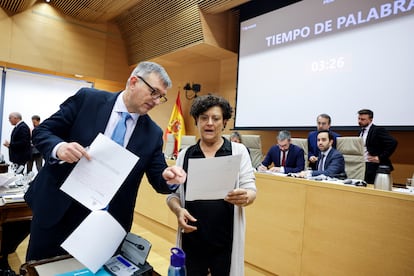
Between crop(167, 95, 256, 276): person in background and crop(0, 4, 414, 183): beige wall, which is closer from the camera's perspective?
crop(167, 95, 256, 276): person in background

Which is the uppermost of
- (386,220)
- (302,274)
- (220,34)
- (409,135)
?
(220,34)

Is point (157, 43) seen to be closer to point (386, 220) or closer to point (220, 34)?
point (220, 34)

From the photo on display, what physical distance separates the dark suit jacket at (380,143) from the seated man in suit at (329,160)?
0.65 meters

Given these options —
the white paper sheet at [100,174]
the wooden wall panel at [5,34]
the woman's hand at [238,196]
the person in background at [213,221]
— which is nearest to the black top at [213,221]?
the person in background at [213,221]

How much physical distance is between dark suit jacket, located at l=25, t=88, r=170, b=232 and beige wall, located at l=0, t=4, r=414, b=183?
398 cm

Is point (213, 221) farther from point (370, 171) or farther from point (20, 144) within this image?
point (20, 144)

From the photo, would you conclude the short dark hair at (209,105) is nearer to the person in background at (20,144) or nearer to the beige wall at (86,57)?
the beige wall at (86,57)

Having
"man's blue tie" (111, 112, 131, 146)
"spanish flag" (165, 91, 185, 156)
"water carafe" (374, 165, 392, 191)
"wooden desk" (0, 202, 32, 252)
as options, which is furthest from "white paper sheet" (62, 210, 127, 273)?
"spanish flag" (165, 91, 185, 156)

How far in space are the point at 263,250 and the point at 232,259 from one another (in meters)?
1.22

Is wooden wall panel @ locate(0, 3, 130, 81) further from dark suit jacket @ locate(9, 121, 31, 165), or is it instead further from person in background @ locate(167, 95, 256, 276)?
person in background @ locate(167, 95, 256, 276)

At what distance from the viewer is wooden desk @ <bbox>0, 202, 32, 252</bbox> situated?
1610 millimetres

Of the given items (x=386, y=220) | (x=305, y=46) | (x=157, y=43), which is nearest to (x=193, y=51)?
(x=157, y=43)

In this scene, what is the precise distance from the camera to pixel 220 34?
5.43 m

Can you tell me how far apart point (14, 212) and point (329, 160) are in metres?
2.88
